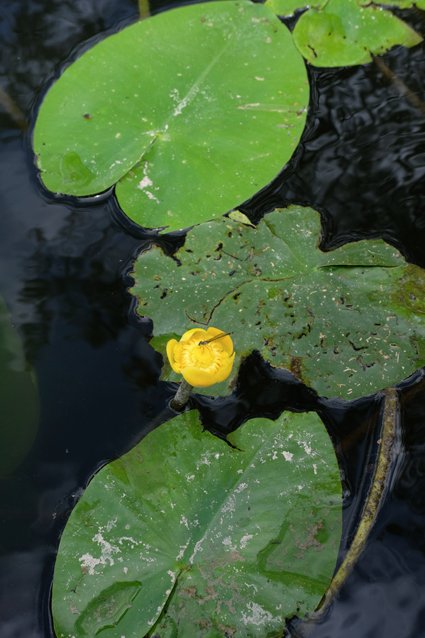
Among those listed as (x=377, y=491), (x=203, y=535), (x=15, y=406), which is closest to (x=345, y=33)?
(x=377, y=491)

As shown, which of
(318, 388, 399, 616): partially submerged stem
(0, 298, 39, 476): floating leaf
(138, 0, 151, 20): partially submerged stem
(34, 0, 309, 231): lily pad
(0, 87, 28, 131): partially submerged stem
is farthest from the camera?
(138, 0, 151, 20): partially submerged stem

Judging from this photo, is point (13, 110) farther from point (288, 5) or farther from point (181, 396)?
point (181, 396)

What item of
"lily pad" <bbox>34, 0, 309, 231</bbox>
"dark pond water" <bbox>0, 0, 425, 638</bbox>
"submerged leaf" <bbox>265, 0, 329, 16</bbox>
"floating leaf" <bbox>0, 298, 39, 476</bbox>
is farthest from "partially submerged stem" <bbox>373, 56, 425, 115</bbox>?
"floating leaf" <bbox>0, 298, 39, 476</bbox>

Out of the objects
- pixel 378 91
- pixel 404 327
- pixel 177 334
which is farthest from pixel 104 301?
pixel 378 91

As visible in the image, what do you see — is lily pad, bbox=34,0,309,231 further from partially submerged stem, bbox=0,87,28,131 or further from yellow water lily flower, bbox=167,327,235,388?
yellow water lily flower, bbox=167,327,235,388

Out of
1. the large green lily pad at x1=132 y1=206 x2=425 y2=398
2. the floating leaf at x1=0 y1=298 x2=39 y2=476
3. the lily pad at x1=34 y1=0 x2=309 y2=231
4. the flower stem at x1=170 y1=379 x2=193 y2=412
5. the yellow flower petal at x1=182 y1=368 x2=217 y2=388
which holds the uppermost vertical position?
the lily pad at x1=34 y1=0 x2=309 y2=231

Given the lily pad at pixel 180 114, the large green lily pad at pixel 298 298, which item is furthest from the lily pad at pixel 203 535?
the lily pad at pixel 180 114
